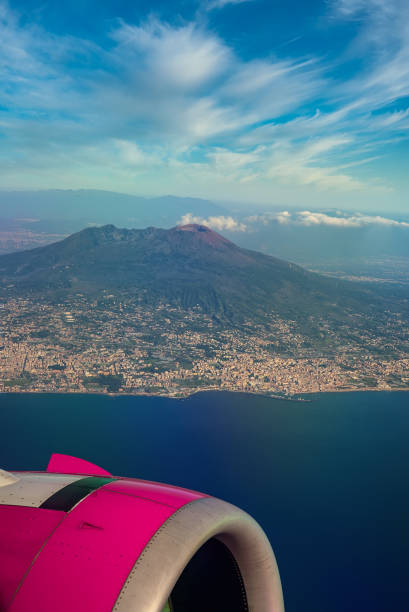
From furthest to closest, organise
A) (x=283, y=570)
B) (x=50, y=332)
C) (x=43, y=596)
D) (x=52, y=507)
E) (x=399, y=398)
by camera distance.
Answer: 1. (x=50, y=332)
2. (x=399, y=398)
3. (x=283, y=570)
4. (x=52, y=507)
5. (x=43, y=596)

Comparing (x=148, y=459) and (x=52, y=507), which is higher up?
(x=52, y=507)

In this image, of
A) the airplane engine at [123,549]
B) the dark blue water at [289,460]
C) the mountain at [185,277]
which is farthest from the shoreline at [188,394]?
the airplane engine at [123,549]

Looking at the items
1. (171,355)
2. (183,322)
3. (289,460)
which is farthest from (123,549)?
(183,322)

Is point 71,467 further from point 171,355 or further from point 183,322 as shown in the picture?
point 183,322

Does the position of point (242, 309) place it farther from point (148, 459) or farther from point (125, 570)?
point (125, 570)

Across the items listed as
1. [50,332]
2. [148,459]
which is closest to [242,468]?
[148,459]

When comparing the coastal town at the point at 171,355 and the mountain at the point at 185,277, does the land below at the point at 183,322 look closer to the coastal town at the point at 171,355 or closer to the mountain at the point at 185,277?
the coastal town at the point at 171,355

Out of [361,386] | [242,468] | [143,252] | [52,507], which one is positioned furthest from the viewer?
[143,252]
